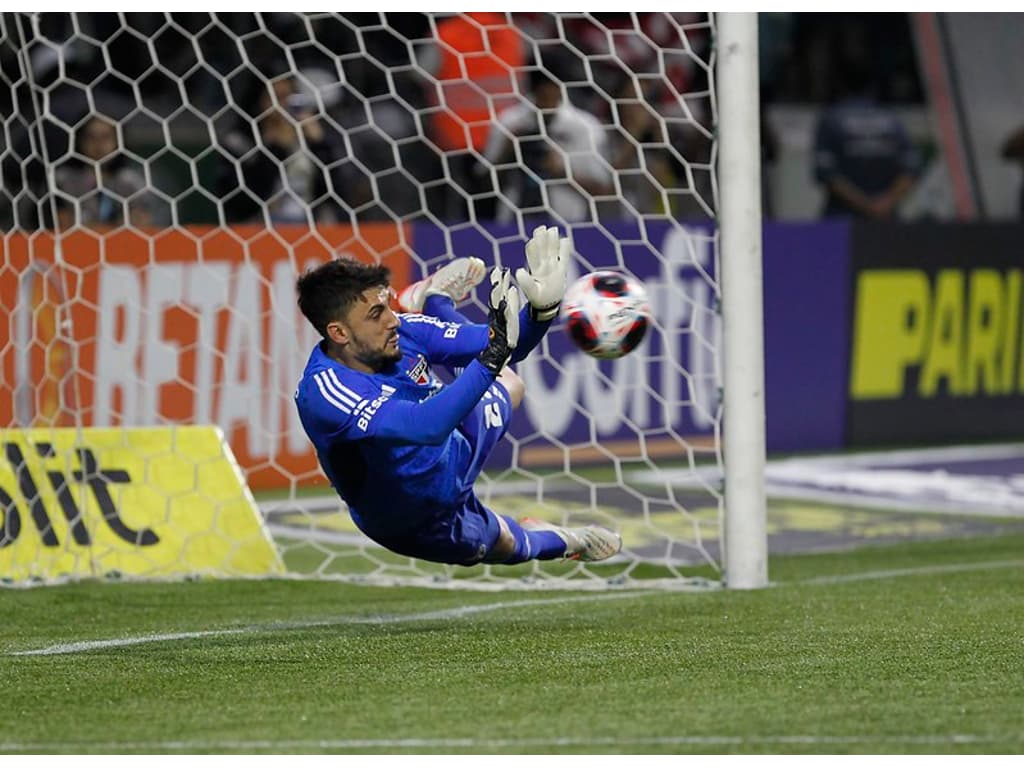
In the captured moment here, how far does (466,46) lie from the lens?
41.7 ft

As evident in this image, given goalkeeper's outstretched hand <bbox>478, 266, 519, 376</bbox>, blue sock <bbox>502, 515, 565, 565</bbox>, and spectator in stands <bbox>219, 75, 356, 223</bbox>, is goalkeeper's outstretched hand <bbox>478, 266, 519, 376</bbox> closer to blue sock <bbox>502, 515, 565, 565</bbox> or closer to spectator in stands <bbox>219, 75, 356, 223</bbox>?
blue sock <bbox>502, 515, 565, 565</bbox>

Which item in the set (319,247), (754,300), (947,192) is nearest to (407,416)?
(754,300)

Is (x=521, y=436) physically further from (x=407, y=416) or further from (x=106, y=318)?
(x=407, y=416)

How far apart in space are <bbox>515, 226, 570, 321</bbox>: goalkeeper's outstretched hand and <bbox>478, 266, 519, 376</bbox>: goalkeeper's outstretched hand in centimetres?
7

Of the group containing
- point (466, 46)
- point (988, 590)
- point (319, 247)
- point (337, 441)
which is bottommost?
point (988, 590)

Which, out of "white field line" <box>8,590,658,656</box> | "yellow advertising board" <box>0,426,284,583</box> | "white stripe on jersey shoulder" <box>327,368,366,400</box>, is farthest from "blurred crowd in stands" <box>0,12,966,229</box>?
"white stripe on jersey shoulder" <box>327,368,366,400</box>

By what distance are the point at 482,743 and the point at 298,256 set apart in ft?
23.1

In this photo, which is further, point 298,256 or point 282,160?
point 298,256

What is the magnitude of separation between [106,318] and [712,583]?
447cm

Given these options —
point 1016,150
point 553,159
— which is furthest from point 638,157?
point 1016,150

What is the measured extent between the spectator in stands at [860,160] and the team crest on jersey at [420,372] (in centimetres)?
922

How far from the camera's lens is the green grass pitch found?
16.6 feet

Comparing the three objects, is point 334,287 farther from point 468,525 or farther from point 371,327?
point 468,525

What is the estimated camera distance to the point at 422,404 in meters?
6.45
